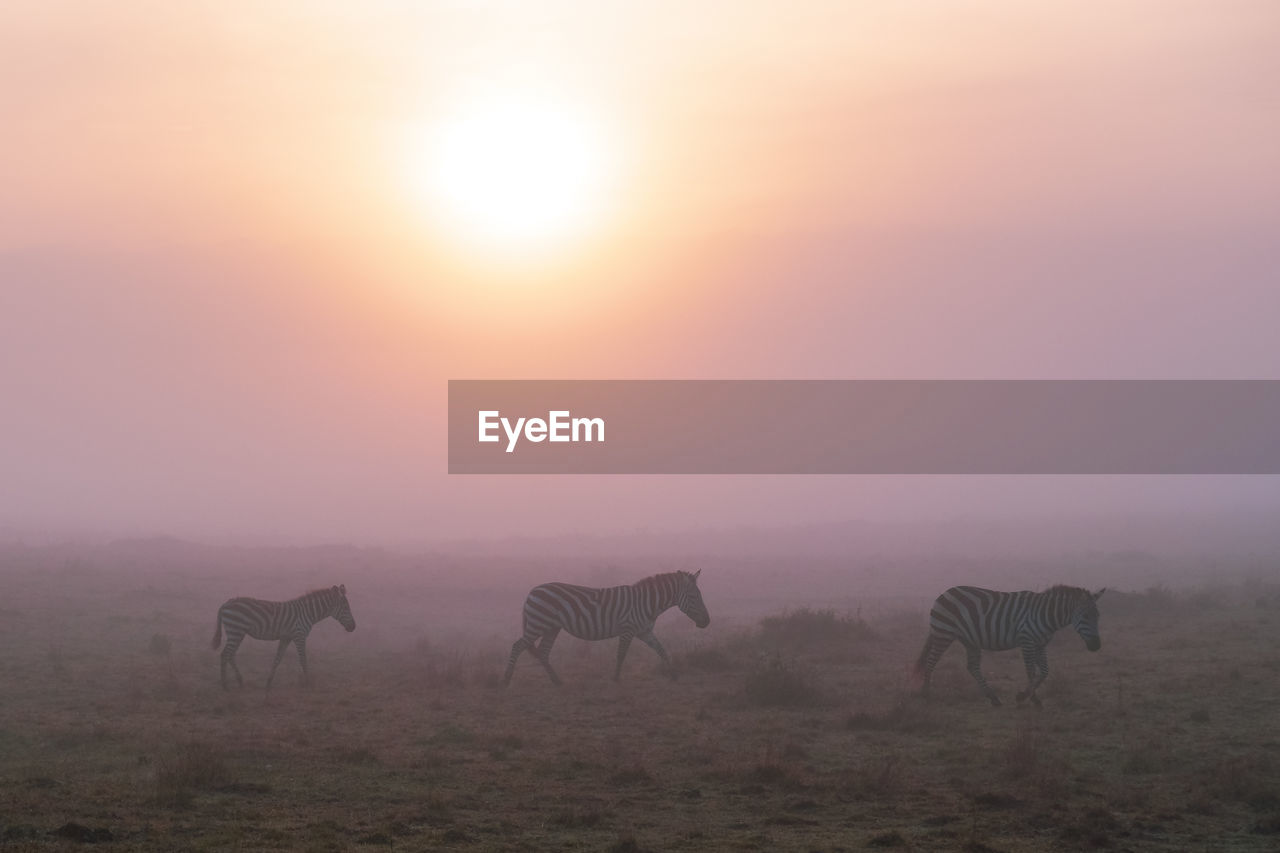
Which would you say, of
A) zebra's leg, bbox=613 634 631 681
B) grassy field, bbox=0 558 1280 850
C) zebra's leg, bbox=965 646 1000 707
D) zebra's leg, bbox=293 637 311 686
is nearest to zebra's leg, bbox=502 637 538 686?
grassy field, bbox=0 558 1280 850

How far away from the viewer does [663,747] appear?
15930 mm

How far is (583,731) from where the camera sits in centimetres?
1716

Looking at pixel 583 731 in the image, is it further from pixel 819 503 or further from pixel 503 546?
pixel 819 503

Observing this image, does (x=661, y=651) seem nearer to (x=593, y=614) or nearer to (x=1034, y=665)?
(x=593, y=614)

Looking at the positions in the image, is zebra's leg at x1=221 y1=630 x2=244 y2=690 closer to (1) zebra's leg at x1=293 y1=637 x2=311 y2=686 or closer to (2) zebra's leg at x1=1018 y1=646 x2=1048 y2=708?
(1) zebra's leg at x1=293 y1=637 x2=311 y2=686

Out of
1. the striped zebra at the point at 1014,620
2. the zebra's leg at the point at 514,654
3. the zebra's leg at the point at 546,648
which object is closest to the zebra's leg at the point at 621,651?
the zebra's leg at the point at 546,648

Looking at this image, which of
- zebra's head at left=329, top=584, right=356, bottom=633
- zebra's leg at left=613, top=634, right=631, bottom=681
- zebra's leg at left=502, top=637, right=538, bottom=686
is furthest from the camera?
zebra's head at left=329, top=584, right=356, bottom=633

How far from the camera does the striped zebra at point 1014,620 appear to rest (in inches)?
733

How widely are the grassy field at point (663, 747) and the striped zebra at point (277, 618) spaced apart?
796mm

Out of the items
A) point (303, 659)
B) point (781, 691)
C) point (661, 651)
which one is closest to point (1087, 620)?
point (781, 691)

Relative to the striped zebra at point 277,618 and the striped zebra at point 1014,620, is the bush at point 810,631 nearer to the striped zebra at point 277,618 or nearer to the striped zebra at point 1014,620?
the striped zebra at point 1014,620

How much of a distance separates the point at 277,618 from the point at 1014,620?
13.7m

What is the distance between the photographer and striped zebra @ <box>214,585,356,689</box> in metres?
21.4

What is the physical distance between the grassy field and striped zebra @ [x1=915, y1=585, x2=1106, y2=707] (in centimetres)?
93
